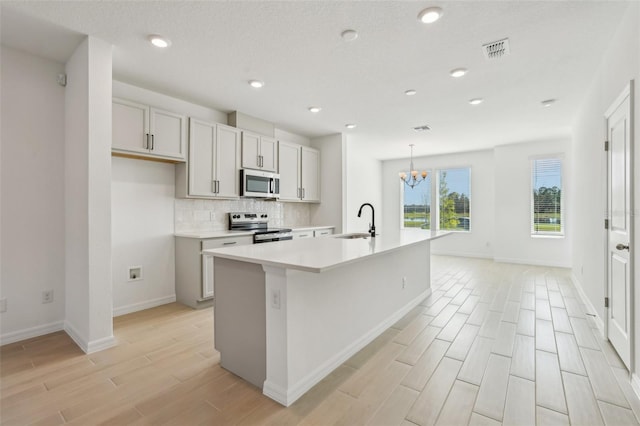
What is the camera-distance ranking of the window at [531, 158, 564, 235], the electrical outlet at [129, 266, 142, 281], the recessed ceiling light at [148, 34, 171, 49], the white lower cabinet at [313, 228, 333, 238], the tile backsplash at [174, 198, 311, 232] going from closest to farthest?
1. the recessed ceiling light at [148, 34, 171, 49]
2. the electrical outlet at [129, 266, 142, 281]
3. the tile backsplash at [174, 198, 311, 232]
4. the white lower cabinet at [313, 228, 333, 238]
5. the window at [531, 158, 564, 235]

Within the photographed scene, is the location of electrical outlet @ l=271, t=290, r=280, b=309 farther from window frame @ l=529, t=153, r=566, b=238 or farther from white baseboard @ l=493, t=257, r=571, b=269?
window frame @ l=529, t=153, r=566, b=238

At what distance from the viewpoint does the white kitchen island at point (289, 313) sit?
1845 millimetres

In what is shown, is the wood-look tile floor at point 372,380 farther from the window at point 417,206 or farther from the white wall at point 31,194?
the window at point 417,206

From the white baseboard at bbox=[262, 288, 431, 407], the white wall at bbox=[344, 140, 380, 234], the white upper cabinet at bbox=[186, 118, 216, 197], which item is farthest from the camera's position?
the white wall at bbox=[344, 140, 380, 234]

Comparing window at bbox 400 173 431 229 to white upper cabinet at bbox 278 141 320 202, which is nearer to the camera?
white upper cabinet at bbox 278 141 320 202

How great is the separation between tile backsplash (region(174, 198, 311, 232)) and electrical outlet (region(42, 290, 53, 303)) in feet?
4.59

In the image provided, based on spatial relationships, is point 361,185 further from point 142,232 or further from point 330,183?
point 142,232

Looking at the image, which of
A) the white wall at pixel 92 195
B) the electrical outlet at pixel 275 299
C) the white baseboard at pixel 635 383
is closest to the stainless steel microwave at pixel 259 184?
the white wall at pixel 92 195

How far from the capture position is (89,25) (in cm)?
240

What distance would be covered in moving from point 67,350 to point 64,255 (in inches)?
38.5

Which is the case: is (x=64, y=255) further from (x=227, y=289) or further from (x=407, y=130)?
(x=407, y=130)

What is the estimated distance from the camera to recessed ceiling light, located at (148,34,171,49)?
2547mm

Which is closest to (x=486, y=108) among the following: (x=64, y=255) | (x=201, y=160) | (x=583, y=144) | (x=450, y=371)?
(x=583, y=144)

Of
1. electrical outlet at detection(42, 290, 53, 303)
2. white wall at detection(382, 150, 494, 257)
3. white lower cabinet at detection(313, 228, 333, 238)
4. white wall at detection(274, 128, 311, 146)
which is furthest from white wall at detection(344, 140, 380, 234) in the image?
electrical outlet at detection(42, 290, 53, 303)
